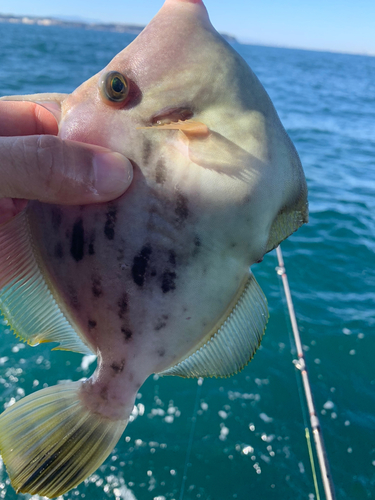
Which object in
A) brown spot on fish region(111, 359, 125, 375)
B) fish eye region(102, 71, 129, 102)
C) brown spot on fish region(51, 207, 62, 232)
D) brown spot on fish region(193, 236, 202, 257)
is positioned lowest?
brown spot on fish region(111, 359, 125, 375)

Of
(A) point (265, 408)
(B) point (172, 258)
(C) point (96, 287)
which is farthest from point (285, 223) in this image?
(A) point (265, 408)

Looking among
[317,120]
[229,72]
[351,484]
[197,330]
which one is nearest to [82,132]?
[229,72]

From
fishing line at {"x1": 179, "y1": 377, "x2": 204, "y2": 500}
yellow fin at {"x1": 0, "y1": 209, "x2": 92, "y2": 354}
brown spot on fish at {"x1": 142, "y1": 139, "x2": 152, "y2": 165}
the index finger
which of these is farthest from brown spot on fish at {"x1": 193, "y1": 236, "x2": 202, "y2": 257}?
fishing line at {"x1": 179, "y1": 377, "x2": 204, "y2": 500}

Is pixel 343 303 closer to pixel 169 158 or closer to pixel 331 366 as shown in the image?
pixel 331 366

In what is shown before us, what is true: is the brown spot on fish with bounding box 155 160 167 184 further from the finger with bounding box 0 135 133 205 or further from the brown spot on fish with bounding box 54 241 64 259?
the brown spot on fish with bounding box 54 241 64 259

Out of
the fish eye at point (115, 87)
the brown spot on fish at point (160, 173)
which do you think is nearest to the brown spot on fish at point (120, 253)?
the brown spot on fish at point (160, 173)

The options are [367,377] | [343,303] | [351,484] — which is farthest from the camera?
[343,303]

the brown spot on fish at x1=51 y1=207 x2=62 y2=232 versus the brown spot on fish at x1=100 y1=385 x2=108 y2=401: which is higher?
the brown spot on fish at x1=51 y1=207 x2=62 y2=232
